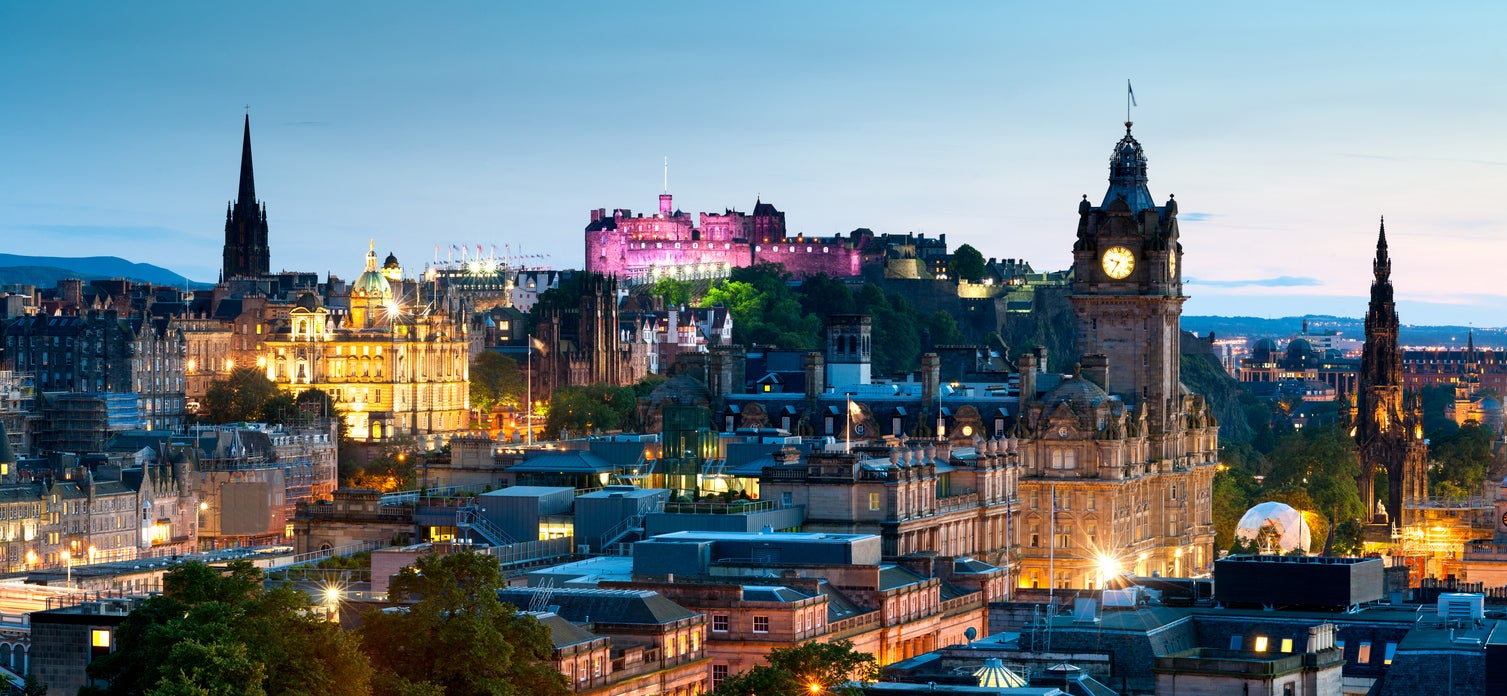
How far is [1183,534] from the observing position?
552ft

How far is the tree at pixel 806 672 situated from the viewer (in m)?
84.0

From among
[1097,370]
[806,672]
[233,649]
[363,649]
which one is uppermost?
[1097,370]

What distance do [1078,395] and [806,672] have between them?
74.0 meters

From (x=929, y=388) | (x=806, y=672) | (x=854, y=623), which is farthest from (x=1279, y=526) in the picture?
(x=806, y=672)

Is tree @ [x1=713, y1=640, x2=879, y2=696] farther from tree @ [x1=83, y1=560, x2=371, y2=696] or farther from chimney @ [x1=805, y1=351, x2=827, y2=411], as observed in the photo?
chimney @ [x1=805, y1=351, x2=827, y2=411]

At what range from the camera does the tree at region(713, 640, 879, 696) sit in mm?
84000

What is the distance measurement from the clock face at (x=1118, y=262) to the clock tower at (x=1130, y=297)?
52mm

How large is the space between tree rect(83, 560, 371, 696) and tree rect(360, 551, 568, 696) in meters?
2.18

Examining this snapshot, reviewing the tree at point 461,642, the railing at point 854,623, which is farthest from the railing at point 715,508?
the tree at point 461,642

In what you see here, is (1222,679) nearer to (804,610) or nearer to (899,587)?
(804,610)

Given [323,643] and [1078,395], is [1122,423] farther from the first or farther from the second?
[323,643]

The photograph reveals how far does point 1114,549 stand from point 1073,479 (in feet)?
13.2

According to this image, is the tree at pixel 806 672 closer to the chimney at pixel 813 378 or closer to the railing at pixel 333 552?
the railing at pixel 333 552

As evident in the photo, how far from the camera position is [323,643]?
8100 centimetres
